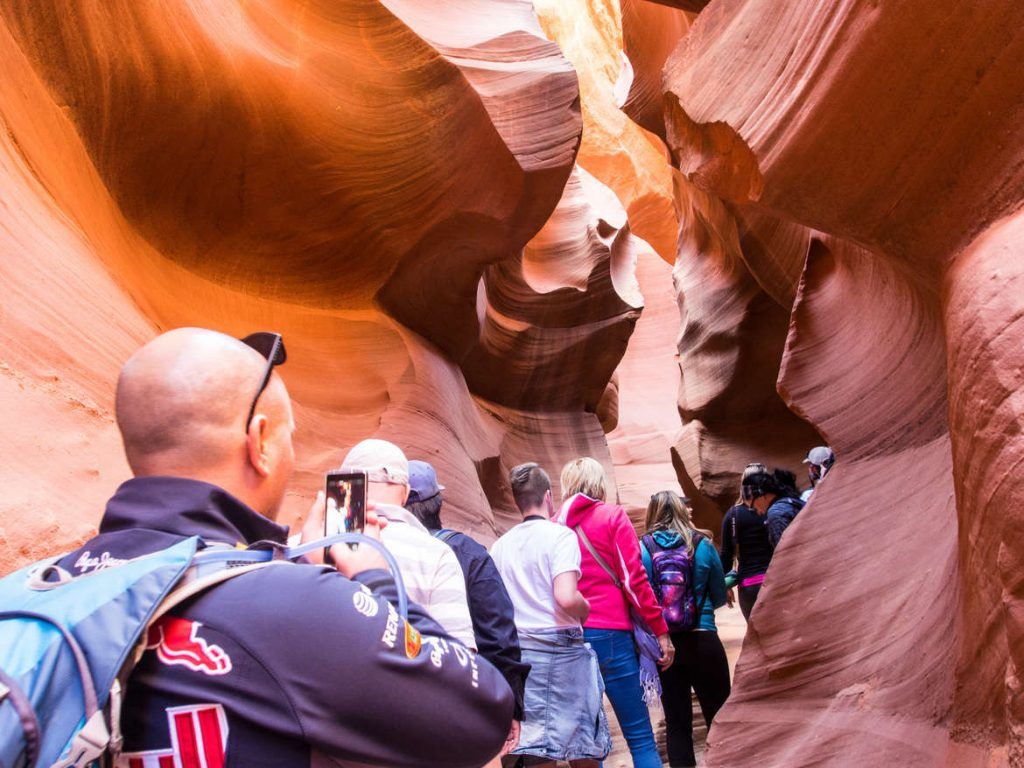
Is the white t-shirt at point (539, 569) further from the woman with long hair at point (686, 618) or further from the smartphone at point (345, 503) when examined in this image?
the smartphone at point (345, 503)

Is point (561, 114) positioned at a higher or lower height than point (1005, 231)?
lower

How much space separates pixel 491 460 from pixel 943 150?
23.9 ft

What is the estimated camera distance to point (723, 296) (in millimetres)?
12328

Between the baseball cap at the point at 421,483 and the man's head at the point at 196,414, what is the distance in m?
1.51

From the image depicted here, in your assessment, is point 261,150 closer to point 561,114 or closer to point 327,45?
point 327,45

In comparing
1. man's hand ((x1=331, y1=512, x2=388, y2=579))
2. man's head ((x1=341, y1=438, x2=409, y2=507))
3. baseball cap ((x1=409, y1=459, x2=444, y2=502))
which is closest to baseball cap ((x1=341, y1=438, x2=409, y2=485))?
man's head ((x1=341, y1=438, x2=409, y2=507))

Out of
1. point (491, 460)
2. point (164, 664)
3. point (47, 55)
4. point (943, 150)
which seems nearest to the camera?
point (164, 664)

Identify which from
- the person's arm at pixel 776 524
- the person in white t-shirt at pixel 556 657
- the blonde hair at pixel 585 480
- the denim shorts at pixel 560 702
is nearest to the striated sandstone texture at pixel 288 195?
the person in white t-shirt at pixel 556 657

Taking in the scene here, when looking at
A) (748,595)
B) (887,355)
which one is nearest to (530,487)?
(887,355)

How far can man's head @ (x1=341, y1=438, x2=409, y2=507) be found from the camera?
2.22 meters

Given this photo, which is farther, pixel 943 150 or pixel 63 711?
pixel 943 150

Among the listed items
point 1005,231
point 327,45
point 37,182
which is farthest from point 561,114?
point 1005,231

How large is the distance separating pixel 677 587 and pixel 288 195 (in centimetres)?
429

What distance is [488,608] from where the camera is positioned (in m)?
2.92
